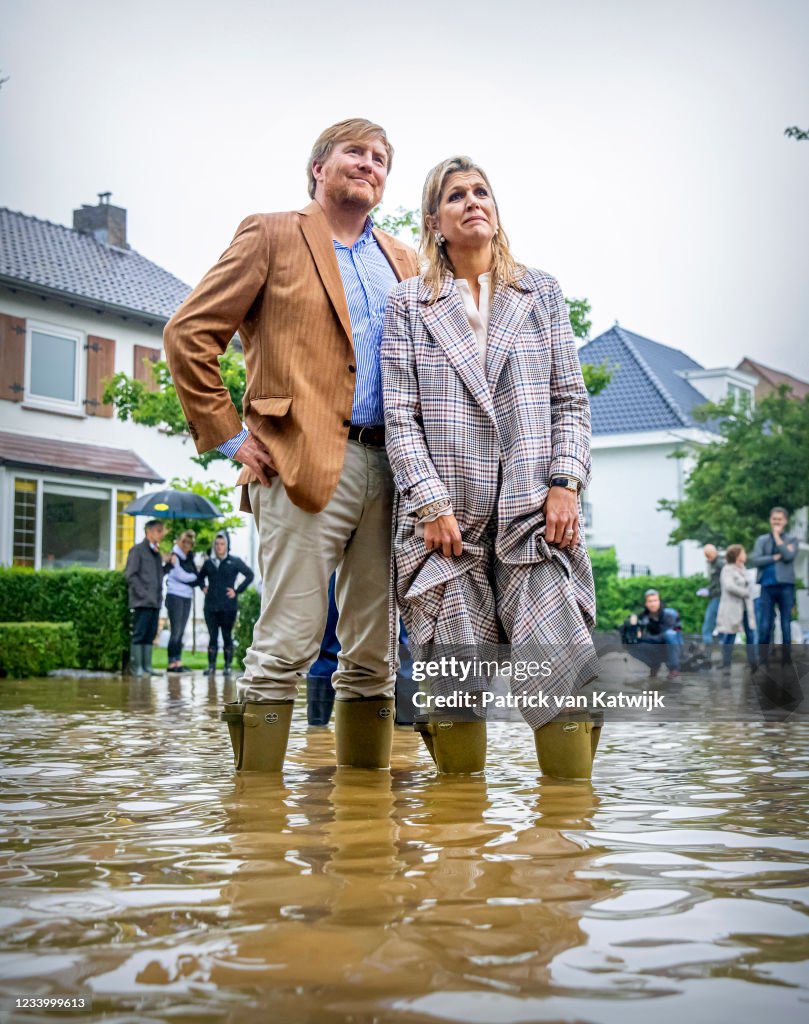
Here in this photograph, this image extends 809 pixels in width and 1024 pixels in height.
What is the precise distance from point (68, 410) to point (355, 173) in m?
21.7

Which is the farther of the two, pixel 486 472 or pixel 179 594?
pixel 179 594

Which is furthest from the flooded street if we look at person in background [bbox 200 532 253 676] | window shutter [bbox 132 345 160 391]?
window shutter [bbox 132 345 160 391]

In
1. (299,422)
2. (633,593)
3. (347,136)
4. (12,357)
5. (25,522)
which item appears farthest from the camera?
(633,593)

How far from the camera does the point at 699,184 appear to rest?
4234 cm

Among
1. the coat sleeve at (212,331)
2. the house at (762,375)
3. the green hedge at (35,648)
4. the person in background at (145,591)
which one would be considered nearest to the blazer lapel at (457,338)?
the coat sleeve at (212,331)

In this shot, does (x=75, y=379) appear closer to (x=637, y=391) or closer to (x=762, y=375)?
(x=637, y=391)

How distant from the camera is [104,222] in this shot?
1150 inches

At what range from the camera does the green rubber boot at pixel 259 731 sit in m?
3.68

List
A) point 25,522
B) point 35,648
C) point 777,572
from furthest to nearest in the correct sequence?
point 25,522
point 35,648
point 777,572

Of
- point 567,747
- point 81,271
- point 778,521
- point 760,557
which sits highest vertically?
point 81,271

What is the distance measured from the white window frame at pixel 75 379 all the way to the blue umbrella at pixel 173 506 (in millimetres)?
8256

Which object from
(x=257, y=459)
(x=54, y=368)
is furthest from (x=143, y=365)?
(x=257, y=459)

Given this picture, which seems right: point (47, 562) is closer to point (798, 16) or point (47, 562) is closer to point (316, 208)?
point (316, 208)

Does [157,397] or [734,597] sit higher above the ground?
[157,397]
